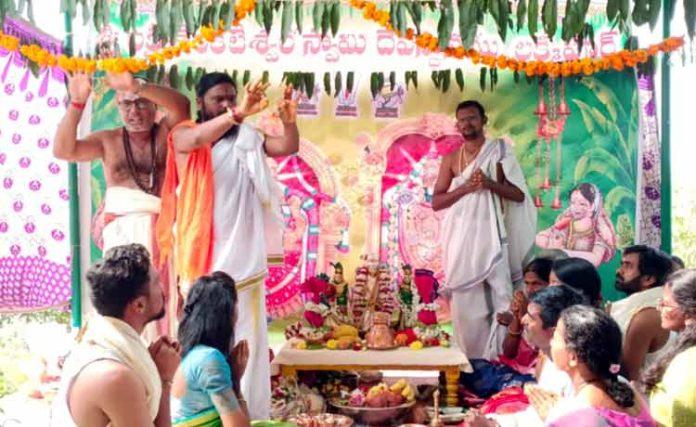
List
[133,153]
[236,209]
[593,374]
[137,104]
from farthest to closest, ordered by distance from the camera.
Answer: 1. [137,104]
2. [133,153]
3. [236,209]
4. [593,374]

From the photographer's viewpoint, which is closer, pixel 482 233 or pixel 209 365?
pixel 209 365

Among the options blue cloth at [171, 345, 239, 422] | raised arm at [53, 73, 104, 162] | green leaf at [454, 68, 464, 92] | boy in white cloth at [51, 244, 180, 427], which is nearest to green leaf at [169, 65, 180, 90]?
raised arm at [53, 73, 104, 162]

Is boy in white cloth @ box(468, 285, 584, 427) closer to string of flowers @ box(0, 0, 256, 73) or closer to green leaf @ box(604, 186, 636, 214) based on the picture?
string of flowers @ box(0, 0, 256, 73)

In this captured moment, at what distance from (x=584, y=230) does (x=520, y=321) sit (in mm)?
1555

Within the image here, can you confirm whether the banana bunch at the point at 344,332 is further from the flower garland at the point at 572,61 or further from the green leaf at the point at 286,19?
the green leaf at the point at 286,19

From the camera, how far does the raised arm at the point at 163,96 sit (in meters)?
6.80

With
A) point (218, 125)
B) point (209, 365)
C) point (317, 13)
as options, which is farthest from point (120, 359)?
point (317, 13)

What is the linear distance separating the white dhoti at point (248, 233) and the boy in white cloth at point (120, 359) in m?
2.66

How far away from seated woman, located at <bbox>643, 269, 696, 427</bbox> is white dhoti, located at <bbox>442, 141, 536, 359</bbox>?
138 inches

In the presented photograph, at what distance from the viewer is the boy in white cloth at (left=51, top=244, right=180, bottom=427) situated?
9.08 feet

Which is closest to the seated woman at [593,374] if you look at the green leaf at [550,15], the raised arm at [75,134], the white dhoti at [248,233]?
the green leaf at [550,15]

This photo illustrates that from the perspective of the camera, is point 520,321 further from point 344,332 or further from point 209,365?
point 209,365

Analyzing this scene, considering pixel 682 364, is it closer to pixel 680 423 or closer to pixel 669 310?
pixel 680 423

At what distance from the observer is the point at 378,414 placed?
5676 millimetres
